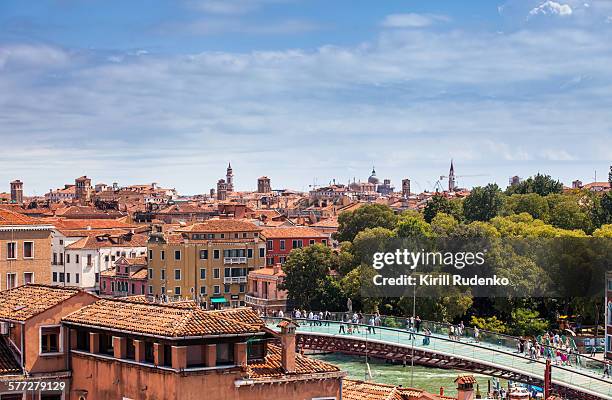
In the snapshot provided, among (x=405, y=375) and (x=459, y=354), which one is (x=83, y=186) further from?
(x=459, y=354)

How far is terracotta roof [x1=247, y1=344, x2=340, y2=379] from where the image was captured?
17641 mm

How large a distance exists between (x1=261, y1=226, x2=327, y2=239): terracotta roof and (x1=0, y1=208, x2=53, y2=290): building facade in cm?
4117

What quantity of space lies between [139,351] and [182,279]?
51707mm

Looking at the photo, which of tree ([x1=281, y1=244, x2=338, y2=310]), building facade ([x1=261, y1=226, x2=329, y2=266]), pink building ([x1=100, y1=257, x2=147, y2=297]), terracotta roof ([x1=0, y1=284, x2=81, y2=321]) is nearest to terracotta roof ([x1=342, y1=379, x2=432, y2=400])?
terracotta roof ([x1=0, y1=284, x2=81, y2=321])

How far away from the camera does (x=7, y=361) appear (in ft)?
61.0

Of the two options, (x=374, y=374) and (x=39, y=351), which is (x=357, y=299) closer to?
(x=374, y=374)

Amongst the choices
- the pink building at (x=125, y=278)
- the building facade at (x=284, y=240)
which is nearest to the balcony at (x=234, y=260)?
the building facade at (x=284, y=240)

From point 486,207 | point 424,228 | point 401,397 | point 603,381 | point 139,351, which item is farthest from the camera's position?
point 486,207

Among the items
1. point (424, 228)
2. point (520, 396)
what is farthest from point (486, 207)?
point (520, 396)

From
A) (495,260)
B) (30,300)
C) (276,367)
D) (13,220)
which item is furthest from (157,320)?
(495,260)

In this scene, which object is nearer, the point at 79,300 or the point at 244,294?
the point at 79,300

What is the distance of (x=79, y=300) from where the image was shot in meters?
19.0

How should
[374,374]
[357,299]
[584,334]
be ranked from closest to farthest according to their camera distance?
[374,374] → [584,334] → [357,299]

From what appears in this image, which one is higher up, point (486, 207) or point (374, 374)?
point (486, 207)
